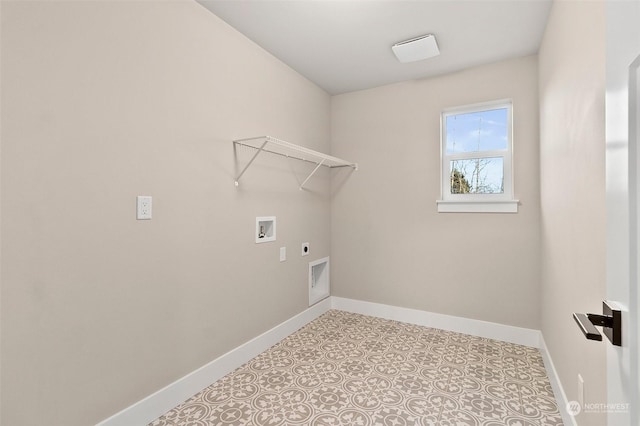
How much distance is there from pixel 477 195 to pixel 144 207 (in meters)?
2.65

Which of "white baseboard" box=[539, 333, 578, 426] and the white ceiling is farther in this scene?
the white ceiling

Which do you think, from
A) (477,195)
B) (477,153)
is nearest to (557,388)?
(477,195)

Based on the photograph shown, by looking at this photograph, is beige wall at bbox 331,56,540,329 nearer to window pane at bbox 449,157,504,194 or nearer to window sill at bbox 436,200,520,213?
window sill at bbox 436,200,520,213

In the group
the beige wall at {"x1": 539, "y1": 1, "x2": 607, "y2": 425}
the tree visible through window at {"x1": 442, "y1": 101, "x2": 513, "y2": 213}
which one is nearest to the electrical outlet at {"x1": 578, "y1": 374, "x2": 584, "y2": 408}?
the beige wall at {"x1": 539, "y1": 1, "x2": 607, "y2": 425}

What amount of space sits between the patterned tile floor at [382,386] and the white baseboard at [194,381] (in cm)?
4

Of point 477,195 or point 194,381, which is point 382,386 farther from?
point 477,195

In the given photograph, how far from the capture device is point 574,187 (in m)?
1.41

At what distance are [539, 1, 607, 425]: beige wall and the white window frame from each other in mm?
446

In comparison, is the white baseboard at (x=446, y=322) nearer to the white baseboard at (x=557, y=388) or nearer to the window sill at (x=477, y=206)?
the white baseboard at (x=557, y=388)

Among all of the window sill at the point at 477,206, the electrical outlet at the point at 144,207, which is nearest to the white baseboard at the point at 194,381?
the electrical outlet at the point at 144,207

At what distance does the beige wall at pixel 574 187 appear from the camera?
42.8 inches

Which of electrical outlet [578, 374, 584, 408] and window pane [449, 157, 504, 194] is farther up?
window pane [449, 157, 504, 194]

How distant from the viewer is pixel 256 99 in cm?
238

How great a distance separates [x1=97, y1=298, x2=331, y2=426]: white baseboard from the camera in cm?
156
